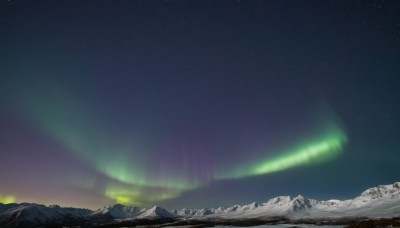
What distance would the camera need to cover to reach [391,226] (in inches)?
2121

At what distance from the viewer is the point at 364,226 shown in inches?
2244

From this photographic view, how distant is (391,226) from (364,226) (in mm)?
4895
